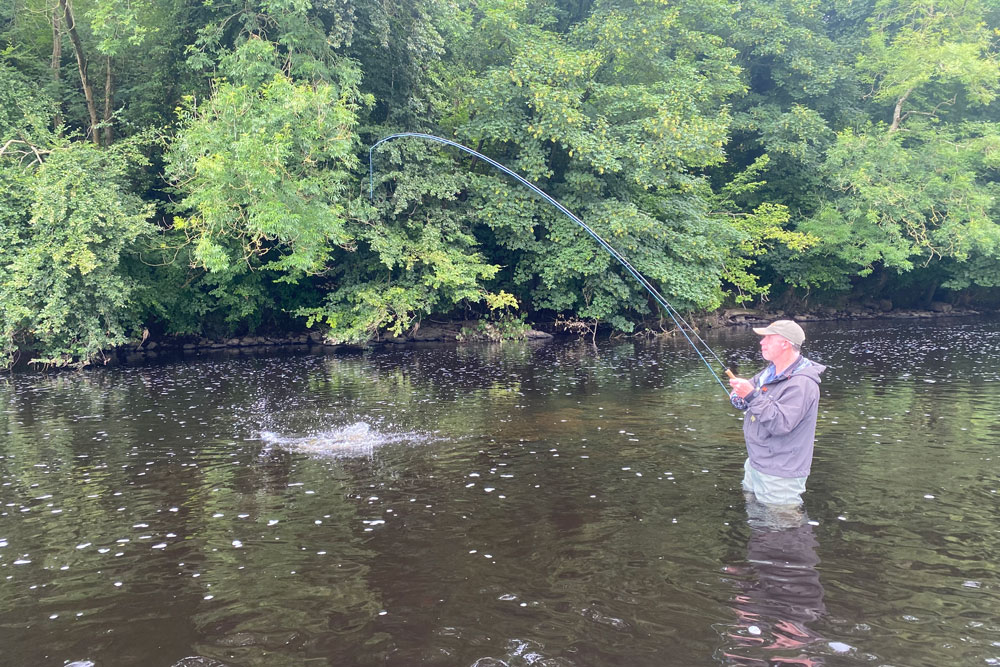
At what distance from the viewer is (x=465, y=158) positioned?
1131 inches

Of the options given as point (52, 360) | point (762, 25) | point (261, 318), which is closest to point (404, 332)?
point (261, 318)

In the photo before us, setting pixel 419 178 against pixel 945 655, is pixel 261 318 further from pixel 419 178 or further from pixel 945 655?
pixel 945 655

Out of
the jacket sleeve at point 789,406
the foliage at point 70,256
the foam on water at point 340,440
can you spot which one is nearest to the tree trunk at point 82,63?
the foliage at point 70,256

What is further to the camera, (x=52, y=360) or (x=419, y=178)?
(x=419, y=178)

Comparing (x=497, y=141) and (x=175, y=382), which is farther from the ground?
(x=497, y=141)

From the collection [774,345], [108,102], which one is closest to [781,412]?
[774,345]

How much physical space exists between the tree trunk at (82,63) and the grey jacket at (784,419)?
2366 cm

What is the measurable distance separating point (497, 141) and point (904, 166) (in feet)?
59.0

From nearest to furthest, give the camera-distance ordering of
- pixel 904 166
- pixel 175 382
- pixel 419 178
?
1. pixel 175 382
2. pixel 419 178
3. pixel 904 166

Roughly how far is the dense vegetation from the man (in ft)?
50.4

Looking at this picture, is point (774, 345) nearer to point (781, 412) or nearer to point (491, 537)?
point (781, 412)

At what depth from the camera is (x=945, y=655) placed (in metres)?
5.04

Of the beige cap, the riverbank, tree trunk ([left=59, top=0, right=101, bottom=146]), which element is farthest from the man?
tree trunk ([left=59, top=0, right=101, bottom=146])

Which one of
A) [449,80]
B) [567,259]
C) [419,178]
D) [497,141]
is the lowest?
[567,259]
